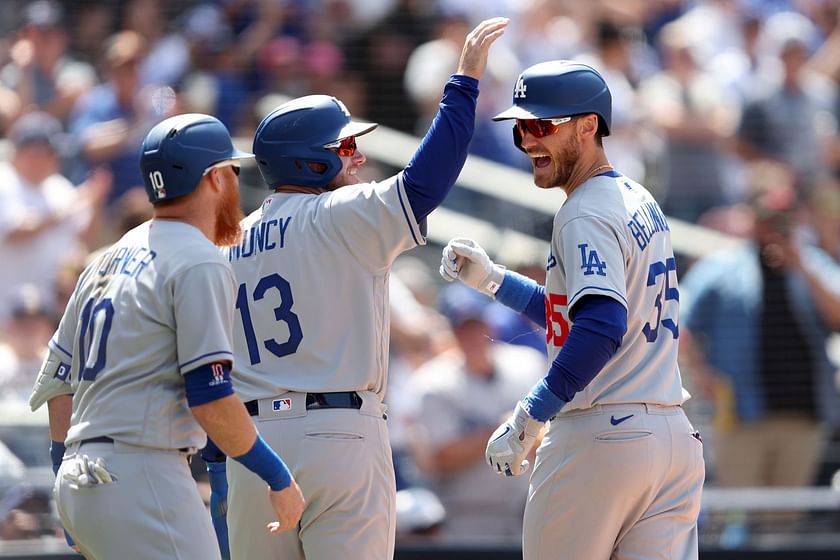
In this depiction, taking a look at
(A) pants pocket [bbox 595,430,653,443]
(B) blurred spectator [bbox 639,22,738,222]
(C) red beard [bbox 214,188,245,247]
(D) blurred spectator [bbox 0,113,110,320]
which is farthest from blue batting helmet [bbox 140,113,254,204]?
(B) blurred spectator [bbox 639,22,738,222]

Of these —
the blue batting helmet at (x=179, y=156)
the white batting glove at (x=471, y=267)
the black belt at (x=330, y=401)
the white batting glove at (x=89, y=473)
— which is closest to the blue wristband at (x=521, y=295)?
the white batting glove at (x=471, y=267)

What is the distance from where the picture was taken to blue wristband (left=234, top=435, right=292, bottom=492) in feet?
11.1

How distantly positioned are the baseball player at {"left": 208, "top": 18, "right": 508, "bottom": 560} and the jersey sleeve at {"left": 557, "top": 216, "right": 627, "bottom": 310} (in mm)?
426

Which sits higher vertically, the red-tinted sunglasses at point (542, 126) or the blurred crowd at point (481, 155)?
the red-tinted sunglasses at point (542, 126)

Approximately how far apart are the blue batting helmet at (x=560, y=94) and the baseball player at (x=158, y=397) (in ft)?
3.30

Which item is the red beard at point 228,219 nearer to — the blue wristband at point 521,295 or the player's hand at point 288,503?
the player's hand at point 288,503

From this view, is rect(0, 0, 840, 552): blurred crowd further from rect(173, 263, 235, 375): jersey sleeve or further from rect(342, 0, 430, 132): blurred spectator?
rect(173, 263, 235, 375): jersey sleeve

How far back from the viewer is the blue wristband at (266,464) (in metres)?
3.38

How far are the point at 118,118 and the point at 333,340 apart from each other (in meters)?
5.31

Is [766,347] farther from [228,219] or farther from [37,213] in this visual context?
[228,219]

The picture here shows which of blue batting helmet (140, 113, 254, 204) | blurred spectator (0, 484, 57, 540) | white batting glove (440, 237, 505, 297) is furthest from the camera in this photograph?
blurred spectator (0, 484, 57, 540)

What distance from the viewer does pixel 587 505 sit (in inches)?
150

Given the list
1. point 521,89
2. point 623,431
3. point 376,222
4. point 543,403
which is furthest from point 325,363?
point 521,89

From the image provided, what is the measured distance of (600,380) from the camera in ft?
12.6
